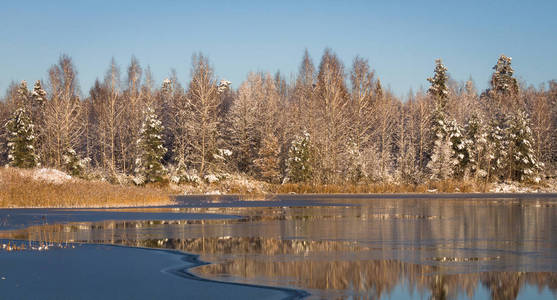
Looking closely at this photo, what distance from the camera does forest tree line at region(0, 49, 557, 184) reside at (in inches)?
2741

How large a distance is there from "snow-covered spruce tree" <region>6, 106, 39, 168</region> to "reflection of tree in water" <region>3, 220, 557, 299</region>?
55.1 metres

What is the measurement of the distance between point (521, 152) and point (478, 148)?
188 inches

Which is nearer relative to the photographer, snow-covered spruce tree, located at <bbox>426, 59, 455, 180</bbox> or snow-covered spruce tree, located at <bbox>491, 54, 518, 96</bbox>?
snow-covered spruce tree, located at <bbox>426, 59, 455, 180</bbox>

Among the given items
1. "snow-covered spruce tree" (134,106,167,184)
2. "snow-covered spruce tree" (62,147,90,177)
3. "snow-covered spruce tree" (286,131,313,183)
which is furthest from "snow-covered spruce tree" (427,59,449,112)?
"snow-covered spruce tree" (62,147,90,177)

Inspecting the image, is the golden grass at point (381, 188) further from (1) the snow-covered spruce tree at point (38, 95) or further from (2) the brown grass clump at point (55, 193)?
(1) the snow-covered spruce tree at point (38, 95)

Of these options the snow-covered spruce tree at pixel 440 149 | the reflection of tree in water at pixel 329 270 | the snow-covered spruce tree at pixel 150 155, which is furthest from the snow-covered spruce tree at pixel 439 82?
the reflection of tree in water at pixel 329 270

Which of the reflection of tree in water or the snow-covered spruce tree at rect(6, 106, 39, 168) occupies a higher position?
the snow-covered spruce tree at rect(6, 106, 39, 168)

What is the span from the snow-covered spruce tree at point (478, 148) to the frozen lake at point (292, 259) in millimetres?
48291

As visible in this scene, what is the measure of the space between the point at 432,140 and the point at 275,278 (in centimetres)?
7219

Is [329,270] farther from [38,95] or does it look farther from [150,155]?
[38,95]

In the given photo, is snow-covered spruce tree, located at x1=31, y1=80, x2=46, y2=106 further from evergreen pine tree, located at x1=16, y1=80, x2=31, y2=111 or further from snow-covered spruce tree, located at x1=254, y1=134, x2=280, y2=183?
snow-covered spruce tree, located at x1=254, y1=134, x2=280, y2=183

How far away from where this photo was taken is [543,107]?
86812 mm

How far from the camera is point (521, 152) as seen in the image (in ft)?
243

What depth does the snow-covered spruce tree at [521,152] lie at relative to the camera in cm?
7369
